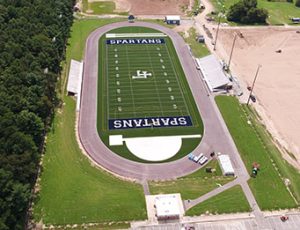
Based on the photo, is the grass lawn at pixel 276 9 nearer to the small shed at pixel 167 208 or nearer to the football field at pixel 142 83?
the football field at pixel 142 83

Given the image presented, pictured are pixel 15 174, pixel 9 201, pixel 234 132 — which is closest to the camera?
pixel 9 201

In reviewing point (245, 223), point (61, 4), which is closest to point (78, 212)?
point (245, 223)

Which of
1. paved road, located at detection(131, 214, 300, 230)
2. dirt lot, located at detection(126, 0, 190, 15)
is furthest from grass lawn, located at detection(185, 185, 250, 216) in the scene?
dirt lot, located at detection(126, 0, 190, 15)

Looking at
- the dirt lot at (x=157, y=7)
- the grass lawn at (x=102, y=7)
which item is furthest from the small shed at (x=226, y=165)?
the grass lawn at (x=102, y=7)

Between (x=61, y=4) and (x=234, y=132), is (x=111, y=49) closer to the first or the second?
(x=61, y=4)

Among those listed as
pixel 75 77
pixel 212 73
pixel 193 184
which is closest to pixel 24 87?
pixel 75 77

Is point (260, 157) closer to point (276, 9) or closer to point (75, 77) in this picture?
point (75, 77)
